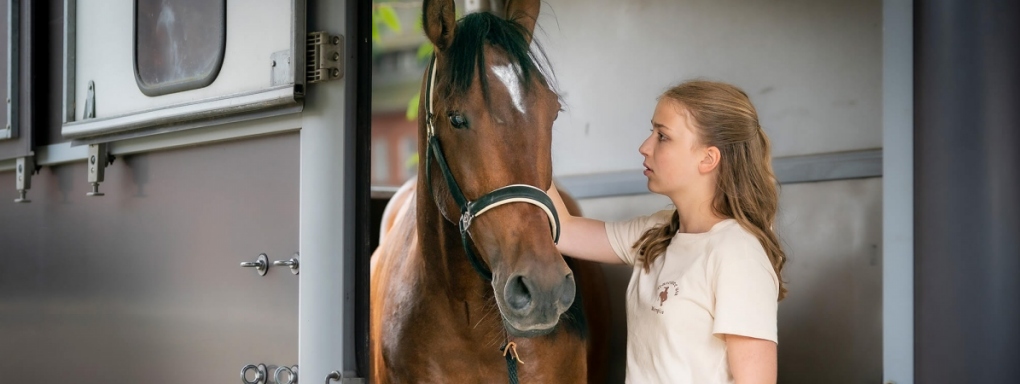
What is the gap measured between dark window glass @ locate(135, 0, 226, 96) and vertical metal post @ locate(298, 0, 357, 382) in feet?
1.23

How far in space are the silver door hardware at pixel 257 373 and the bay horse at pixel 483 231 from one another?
356 mm

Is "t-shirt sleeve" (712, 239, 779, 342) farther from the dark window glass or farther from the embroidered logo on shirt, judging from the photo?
the dark window glass

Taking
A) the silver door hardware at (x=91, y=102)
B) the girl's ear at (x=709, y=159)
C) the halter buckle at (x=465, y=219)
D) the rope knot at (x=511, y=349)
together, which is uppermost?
the silver door hardware at (x=91, y=102)

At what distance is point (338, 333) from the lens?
2062 mm

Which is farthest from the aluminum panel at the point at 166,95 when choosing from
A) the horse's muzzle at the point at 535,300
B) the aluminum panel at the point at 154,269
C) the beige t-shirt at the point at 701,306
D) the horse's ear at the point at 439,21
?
the beige t-shirt at the point at 701,306

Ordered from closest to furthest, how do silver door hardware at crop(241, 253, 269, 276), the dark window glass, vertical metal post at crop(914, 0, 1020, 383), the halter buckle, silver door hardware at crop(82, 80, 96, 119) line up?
vertical metal post at crop(914, 0, 1020, 383) → the halter buckle → silver door hardware at crop(241, 253, 269, 276) → the dark window glass → silver door hardware at crop(82, 80, 96, 119)

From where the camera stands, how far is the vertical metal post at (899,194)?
5.03ft

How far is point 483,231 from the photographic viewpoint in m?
1.87

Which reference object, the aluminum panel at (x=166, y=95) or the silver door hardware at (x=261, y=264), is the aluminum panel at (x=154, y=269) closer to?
the silver door hardware at (x=261, y=264)

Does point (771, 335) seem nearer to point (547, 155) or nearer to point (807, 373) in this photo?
point (547, 155)

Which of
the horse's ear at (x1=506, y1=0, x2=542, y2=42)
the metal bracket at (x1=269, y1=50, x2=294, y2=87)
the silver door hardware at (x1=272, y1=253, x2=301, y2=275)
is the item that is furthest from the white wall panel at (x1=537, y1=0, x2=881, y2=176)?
the silver door hardware at (x1=272, y1=253, x2=301, y2=275)

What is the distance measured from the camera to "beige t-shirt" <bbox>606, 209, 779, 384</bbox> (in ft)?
5.99

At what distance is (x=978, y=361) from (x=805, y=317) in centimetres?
181

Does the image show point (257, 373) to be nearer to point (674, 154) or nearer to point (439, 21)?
point (439, 21)
